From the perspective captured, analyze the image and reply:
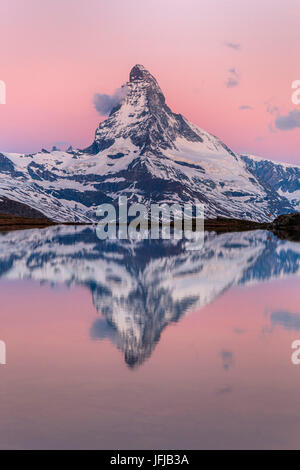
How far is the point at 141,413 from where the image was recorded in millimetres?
20781

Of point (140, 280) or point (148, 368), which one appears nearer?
point (148, 368)

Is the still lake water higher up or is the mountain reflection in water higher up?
the mountain reflection in water

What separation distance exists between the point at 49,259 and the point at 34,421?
73616 mm

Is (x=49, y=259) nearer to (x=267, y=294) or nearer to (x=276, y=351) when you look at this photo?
(x=267, y=294)

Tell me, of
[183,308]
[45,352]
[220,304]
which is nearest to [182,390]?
[45,352]

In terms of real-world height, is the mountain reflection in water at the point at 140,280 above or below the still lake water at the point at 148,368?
above

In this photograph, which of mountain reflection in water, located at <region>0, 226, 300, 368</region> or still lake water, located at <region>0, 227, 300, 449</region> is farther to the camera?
mountain reflection in water, located at <region>0, 226, 300, 368</region>

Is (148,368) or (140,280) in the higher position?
(140,280)

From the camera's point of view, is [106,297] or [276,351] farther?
[106,297]

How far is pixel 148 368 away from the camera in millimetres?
26891

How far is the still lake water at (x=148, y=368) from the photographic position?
19281 millimetres

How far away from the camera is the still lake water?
759 inches

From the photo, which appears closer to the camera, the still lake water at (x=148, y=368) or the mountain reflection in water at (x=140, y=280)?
the still lake water at (x=148, y=368)
